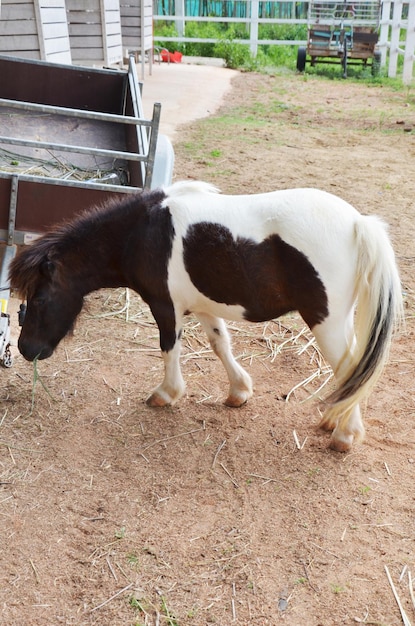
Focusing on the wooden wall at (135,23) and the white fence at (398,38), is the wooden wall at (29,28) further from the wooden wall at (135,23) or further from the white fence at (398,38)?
the white fence at (398,38)

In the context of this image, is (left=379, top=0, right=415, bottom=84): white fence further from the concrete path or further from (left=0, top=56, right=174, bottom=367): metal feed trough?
(left=0, top=56, right=174, bottom=367): metal feed trough

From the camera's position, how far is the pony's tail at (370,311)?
3045mm

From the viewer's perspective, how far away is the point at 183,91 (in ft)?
45.5

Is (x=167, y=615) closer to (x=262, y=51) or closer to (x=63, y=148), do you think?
(x=63, y=148)

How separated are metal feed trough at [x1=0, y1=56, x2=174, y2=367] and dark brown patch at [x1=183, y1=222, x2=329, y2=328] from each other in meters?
1.01

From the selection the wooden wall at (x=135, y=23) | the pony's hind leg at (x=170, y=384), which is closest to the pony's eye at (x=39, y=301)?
the pony's hind leg at (x=170, y=384)

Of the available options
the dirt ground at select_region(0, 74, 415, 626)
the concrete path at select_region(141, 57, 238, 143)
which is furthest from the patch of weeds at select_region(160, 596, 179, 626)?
the concrete path at select_region(141, 57, 238, 143)

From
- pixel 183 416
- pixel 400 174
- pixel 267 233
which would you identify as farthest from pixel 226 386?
pixel 400 174

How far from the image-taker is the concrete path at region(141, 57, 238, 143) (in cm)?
1155

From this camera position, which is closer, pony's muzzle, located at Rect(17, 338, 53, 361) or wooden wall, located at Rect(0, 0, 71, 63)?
pony's muzzle, located at Rect(17, 338, 53, 361)

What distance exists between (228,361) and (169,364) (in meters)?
0.34

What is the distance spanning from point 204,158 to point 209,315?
543 cm

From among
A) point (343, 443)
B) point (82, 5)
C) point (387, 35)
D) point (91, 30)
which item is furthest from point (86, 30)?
point (387, 35)

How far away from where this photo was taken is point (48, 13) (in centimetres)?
828
